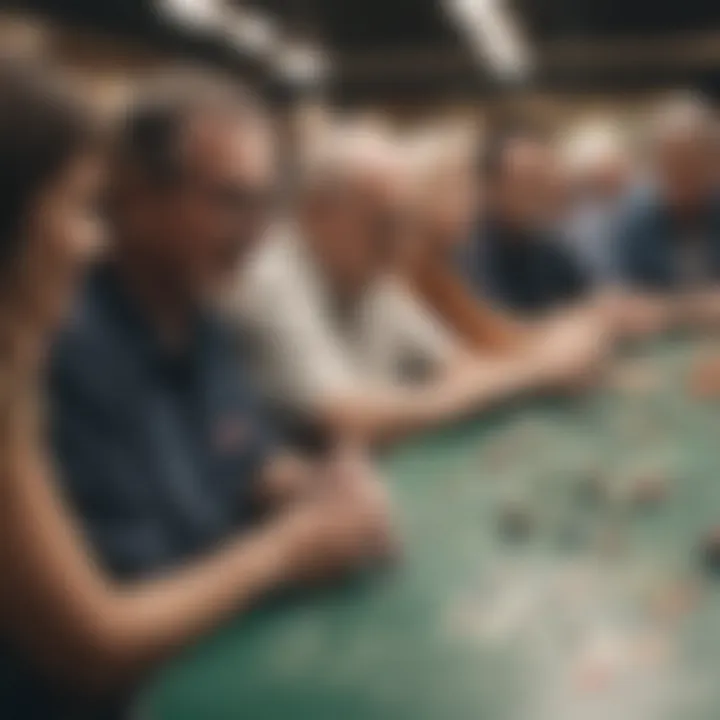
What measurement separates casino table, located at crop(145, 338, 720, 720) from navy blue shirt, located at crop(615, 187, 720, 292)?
0.10 m

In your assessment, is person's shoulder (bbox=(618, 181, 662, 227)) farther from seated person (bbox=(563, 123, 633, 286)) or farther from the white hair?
the white hair

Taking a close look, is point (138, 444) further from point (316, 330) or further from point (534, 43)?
point (534, 43)

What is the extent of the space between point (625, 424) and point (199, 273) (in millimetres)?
328

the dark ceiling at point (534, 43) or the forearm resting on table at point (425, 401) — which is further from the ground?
the dark ceiling at point (534, 43)

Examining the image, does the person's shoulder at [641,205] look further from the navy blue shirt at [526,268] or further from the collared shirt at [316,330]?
the collared shirt at [316,330]

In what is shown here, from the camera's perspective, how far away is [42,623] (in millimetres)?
667

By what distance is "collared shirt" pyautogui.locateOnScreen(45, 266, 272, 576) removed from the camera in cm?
69

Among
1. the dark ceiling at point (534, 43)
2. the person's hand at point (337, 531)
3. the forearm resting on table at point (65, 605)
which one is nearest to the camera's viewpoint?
the forearm resting on table at point (65, 605)

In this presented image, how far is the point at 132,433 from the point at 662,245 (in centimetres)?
44

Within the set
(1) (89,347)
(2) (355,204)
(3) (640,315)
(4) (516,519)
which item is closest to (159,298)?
(1) (89,347)

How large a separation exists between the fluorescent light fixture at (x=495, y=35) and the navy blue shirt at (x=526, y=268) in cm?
11

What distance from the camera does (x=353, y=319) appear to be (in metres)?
0.88

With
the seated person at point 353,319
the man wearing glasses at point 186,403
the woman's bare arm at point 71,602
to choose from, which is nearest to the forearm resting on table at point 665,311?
the seated person at point 353,319

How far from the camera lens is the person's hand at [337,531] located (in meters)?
0.77
